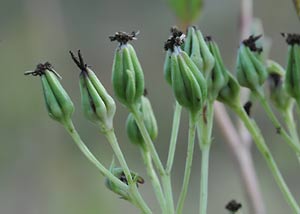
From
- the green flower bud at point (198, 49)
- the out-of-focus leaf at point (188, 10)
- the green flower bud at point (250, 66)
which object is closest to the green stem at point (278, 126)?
the green flower bud at point (250, 66)

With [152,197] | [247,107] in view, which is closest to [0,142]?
[152,197]

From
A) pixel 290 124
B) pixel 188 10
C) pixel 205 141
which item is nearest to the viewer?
pixel 205 141

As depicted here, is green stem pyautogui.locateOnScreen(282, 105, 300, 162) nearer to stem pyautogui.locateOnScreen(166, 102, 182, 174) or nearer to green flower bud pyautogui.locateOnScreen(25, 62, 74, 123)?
stem pyautogui.locateOnScreen(166, 102, 182, 174)

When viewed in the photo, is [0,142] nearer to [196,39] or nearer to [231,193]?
[231,193]

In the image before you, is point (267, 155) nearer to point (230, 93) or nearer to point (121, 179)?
point (230, 93)

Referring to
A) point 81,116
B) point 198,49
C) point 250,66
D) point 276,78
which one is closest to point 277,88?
point 276,78

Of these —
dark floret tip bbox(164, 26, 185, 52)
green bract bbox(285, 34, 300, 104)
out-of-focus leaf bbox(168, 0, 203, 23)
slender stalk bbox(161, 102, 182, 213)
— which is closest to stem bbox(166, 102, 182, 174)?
slender stalk bbox(161, 102, 182, 213)

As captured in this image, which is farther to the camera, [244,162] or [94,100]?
[244,162]
